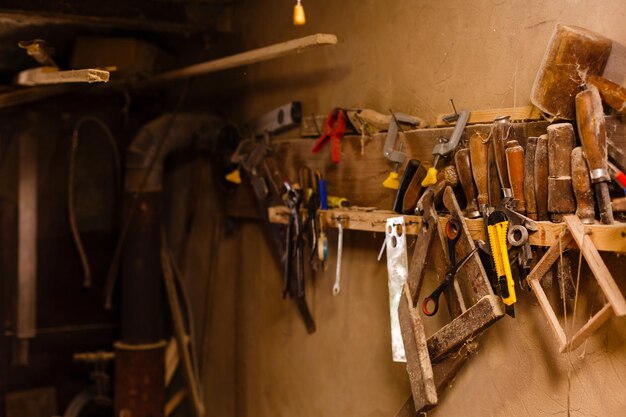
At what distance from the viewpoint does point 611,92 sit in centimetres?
147

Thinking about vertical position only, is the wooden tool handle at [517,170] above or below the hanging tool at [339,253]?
above

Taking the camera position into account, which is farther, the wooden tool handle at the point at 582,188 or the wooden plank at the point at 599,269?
the wooden tool handle at the point at 582,188

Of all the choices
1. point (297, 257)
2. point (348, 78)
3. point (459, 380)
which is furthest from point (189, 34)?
point (459, 380)

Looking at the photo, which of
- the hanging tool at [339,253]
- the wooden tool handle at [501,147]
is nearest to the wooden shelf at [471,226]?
the hanging tool at [339,253]

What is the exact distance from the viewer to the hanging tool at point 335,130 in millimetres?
2199

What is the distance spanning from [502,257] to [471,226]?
127 millimetres

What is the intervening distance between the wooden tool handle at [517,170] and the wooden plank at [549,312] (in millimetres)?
174

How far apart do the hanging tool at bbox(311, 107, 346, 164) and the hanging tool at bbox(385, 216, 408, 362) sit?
404mm

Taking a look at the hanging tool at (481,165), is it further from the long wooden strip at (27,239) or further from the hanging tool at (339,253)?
the long wooden strip at (27,239)

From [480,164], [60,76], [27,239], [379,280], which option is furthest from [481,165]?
Answer: [27,239]

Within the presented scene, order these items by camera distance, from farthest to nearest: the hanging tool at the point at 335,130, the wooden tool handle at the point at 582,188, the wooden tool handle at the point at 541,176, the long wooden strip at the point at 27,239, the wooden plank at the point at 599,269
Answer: the long wooden strip at the point at 27,239
the hanging tool at the point at 335,130
the wooden tool handle at the point at 541,176
the wooden tool handle at the point at 582,188
the wooden plank at the point at 599,269

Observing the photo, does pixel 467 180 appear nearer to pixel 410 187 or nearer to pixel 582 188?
pixel 410 187

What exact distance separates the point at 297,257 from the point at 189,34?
126 cm

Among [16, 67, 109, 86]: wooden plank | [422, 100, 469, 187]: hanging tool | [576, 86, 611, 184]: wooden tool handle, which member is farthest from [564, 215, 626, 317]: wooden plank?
[16, 67, 109, 86]: wooden plank
